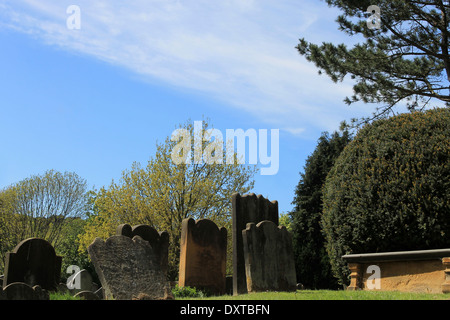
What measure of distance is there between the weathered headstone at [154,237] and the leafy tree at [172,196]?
7478 mm

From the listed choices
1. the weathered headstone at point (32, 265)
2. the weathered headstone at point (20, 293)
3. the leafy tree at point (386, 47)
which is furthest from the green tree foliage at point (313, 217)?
the weathered headstone at point (20, 293)

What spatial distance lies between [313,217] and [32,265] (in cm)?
1081

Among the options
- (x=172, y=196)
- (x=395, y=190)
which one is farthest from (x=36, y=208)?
(x=395, y=190)

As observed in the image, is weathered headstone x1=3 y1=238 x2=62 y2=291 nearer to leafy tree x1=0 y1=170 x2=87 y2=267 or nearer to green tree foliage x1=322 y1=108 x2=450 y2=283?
green tree foliage x1=322 y1=108 x2=450 y2=283

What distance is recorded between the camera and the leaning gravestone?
22.4 ft

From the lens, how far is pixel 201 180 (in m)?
18.8

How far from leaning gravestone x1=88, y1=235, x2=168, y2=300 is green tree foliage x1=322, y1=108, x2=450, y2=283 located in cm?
503

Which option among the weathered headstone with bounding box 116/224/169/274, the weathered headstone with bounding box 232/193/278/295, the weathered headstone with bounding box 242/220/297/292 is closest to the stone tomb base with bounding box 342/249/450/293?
the weathered headstone with bounding box 242/220/297/292

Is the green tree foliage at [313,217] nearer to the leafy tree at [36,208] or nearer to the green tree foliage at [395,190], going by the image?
the green tree foliage at [395,190]

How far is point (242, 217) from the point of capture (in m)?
10.2

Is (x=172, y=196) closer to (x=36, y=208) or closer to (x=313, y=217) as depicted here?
(x=313, y=217)
